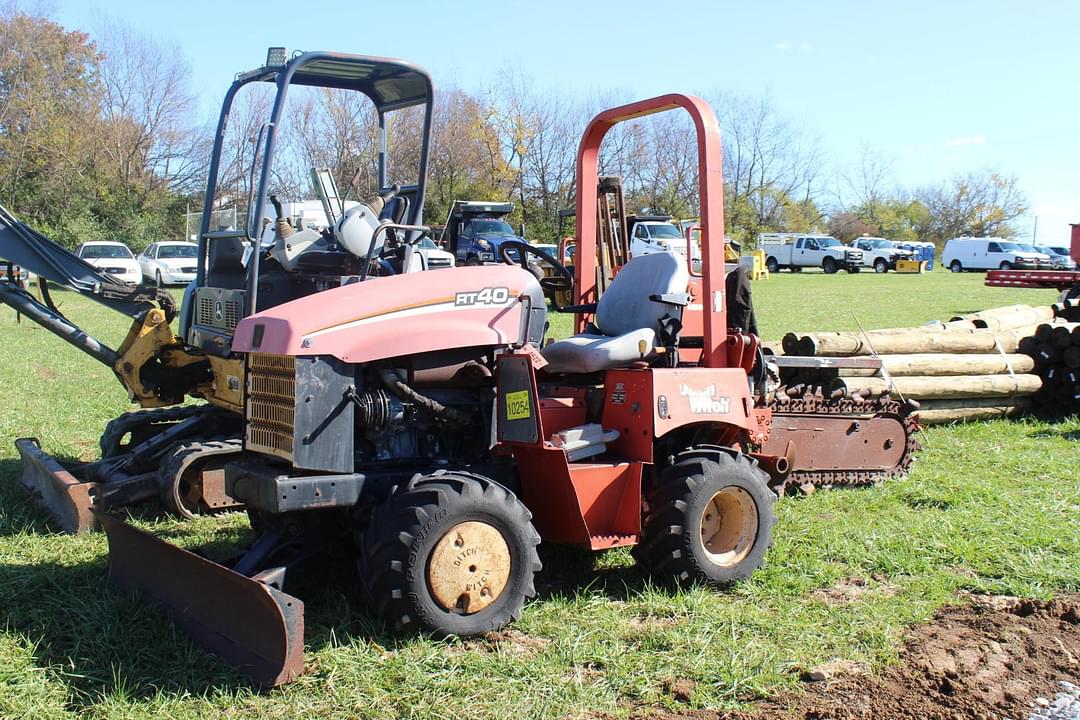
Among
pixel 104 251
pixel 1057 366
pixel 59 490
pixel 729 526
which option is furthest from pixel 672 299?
pixel 104 251

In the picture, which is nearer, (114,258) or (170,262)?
(114,258)

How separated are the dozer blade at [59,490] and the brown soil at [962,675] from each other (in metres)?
3.95

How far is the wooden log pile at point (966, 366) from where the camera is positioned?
9.73 metres

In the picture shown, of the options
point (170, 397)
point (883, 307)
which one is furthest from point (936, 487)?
point (883, 307)

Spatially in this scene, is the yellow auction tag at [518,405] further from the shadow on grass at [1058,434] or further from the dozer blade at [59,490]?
the shadow on grass at [1058,434]

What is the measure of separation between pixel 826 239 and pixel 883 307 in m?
24.3

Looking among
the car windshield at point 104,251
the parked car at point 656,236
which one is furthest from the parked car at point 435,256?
the car windshield at point 104,251

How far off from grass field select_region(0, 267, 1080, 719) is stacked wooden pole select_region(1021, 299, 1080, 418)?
2893mm

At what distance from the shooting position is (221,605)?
4477mm

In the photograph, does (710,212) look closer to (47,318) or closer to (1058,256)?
(47,318)

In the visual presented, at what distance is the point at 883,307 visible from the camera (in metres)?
24.7

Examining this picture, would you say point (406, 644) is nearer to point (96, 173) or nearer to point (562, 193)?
point (562, 193)

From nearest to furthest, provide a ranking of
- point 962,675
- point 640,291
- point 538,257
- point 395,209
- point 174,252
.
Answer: point 962,675, point 640,291, point 538,257, point 395,209, point 174,252

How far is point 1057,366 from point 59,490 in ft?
31.7
